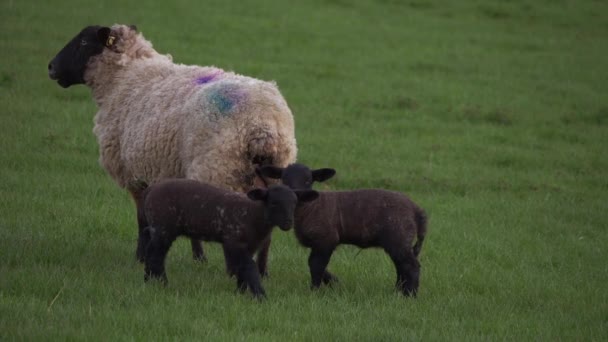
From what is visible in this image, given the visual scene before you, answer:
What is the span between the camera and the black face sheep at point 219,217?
7.50 m

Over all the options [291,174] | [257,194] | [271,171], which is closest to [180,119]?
[271,171]

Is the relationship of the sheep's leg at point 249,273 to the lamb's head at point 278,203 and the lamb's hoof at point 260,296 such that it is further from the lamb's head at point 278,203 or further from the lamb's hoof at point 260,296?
the lamb's head at point 278,203

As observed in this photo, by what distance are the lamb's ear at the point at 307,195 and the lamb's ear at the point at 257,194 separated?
0.31 m

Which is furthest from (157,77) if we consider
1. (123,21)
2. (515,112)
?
(123,21)

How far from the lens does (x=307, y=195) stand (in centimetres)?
764

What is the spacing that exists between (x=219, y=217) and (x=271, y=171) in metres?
0.64

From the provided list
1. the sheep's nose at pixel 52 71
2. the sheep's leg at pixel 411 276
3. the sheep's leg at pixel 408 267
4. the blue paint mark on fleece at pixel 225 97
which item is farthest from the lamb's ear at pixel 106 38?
the sheep's leg at pixel 411 276

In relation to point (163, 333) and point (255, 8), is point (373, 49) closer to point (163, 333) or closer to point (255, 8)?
point (255, 8)

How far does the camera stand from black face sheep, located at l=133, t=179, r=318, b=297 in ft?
24.6

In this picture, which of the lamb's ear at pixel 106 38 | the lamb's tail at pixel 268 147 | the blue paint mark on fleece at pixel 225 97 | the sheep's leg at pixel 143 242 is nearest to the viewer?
the lamb's tail at pixel 268 147

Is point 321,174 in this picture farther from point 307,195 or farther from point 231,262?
point 231,262

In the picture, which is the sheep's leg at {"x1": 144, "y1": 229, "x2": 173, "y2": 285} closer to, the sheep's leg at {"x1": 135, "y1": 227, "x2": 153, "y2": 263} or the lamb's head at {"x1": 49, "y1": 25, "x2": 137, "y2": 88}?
the sheep's leg at {"x1": 135, "y1": 227, "x2": 153, "y2": 263}

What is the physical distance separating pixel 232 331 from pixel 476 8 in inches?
881

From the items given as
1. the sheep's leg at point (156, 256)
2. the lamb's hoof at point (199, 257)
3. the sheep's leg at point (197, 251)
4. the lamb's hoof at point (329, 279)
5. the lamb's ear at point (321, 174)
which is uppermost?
the lamb's ear at point (321, 174)
